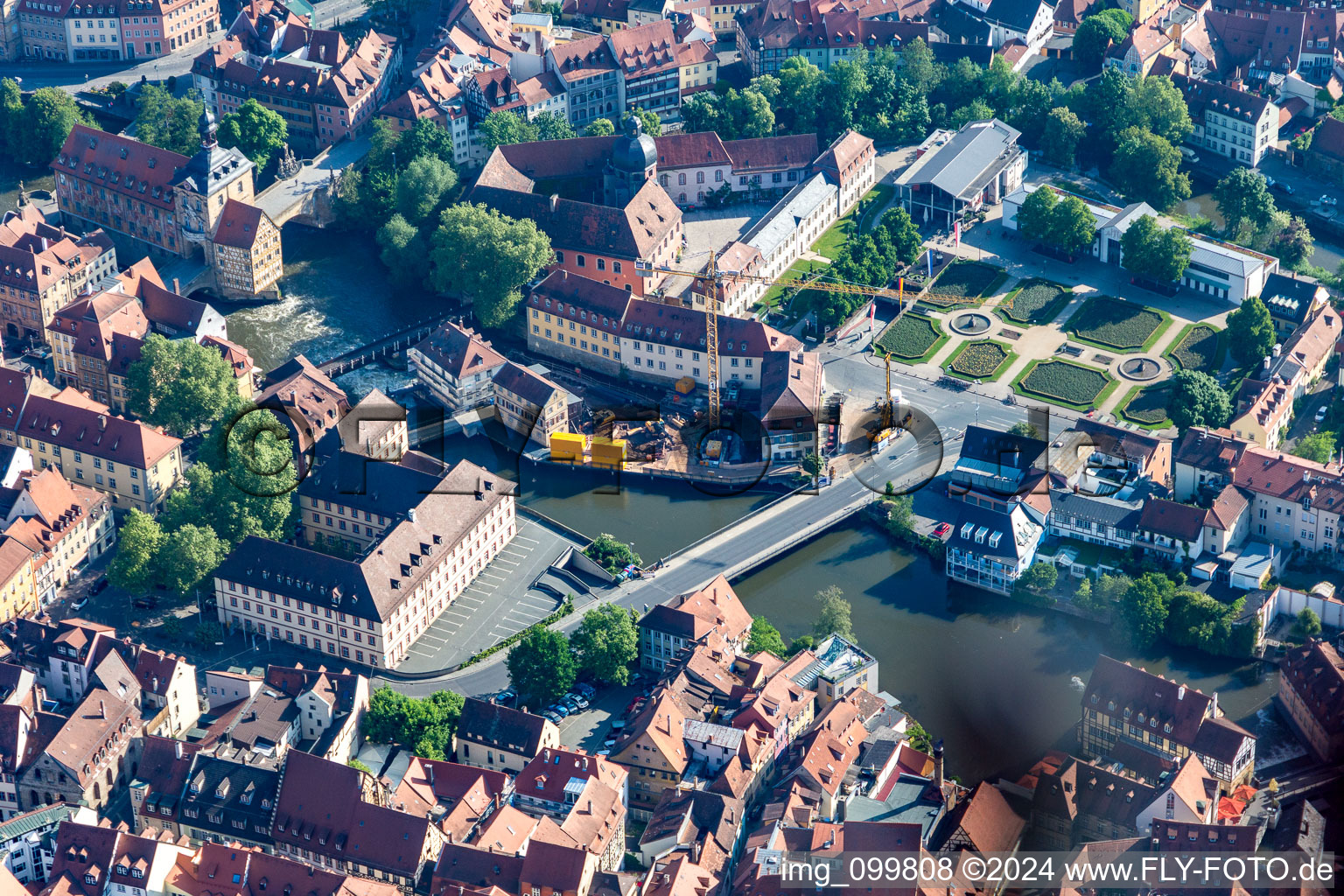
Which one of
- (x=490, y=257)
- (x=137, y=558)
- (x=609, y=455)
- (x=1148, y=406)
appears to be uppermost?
(x=490, y=257)

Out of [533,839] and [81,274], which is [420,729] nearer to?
[533,839]

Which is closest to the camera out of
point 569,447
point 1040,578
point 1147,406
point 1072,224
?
point 1040,578

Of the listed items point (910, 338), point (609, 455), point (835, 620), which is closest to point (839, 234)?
point (910, 338)

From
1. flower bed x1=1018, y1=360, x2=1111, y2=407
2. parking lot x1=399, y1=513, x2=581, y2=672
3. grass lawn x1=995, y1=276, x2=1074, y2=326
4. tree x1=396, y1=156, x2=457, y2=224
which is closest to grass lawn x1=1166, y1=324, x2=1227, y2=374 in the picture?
flower bed x1=1018, y1=360, x2=1111, y2=407

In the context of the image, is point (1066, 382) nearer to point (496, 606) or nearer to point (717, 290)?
point (717, 290)

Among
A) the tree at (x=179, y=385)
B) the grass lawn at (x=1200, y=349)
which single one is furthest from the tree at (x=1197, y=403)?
the tree at (x=179, y=385)

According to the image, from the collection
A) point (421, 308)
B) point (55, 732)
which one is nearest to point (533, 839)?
point (55, 732)
